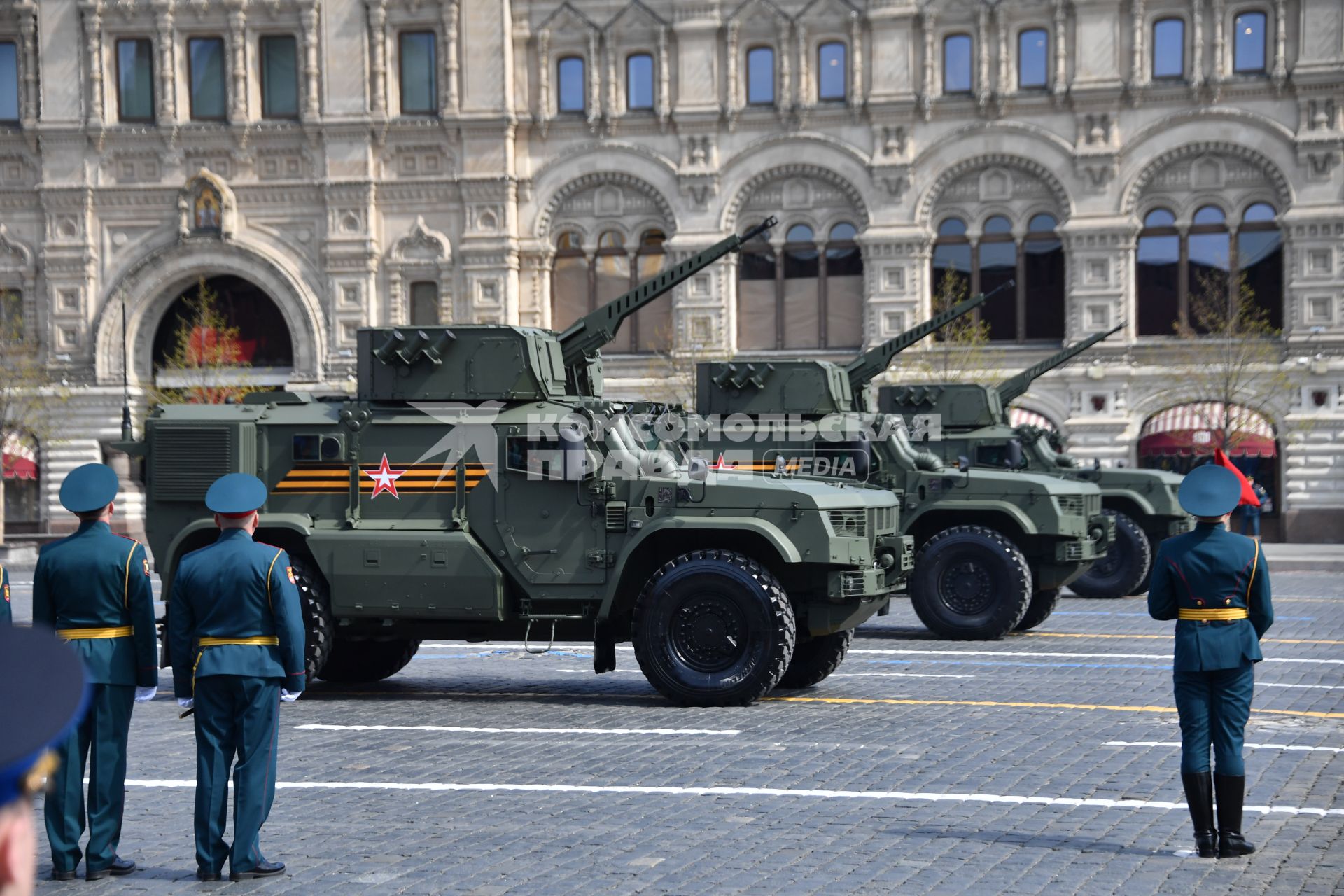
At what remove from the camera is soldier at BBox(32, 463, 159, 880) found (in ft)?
23.7

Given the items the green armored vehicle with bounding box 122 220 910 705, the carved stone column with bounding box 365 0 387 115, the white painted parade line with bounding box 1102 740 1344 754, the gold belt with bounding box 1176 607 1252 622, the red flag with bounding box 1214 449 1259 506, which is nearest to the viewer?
the gold belt with bounding box 1176 607 1252 622

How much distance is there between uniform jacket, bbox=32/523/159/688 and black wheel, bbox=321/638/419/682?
19.7 ft

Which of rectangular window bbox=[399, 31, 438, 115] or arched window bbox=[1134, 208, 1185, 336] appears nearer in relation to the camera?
arched window bbox=[1134, 208, 1185, 336]

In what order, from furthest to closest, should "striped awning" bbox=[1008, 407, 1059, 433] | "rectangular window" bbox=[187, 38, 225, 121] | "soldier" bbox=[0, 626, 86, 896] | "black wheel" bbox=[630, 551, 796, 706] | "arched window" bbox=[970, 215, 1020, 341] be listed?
"rectangular window" bbox=[187, 38, 225, 121], "arched window" bbox=[970, 215, 1020, 341], "striped awning" bbox=[1008, 407, 1059, 433], "black wheel" bbox=[630, 551, 796, 706], "soldier" bbox=[0, 626, 86, 896]

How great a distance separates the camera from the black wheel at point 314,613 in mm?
12539

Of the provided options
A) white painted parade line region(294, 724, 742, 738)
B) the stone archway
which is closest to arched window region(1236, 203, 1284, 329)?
the stone archway

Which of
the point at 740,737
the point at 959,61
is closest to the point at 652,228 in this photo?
the point at 959,61

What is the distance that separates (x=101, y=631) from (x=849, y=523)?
241 inches

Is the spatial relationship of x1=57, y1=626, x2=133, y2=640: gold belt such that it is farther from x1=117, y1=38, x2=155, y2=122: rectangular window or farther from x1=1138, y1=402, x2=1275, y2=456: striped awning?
x1=117, y1=38, x2=155, y2=122: rectangular window

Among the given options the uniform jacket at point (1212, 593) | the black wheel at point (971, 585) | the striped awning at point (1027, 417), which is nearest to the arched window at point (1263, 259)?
the striped awning at point (1027, 417)

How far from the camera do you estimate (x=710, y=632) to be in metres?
11.9

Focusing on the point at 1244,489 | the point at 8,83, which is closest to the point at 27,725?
the point at 1244,489

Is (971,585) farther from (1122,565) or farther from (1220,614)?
(1220,614)

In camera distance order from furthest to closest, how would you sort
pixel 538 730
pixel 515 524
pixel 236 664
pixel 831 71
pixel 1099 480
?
pixel 831 71, pixel 1099 480, pixel 515 524, pixel 538 730, pixel 236 664
